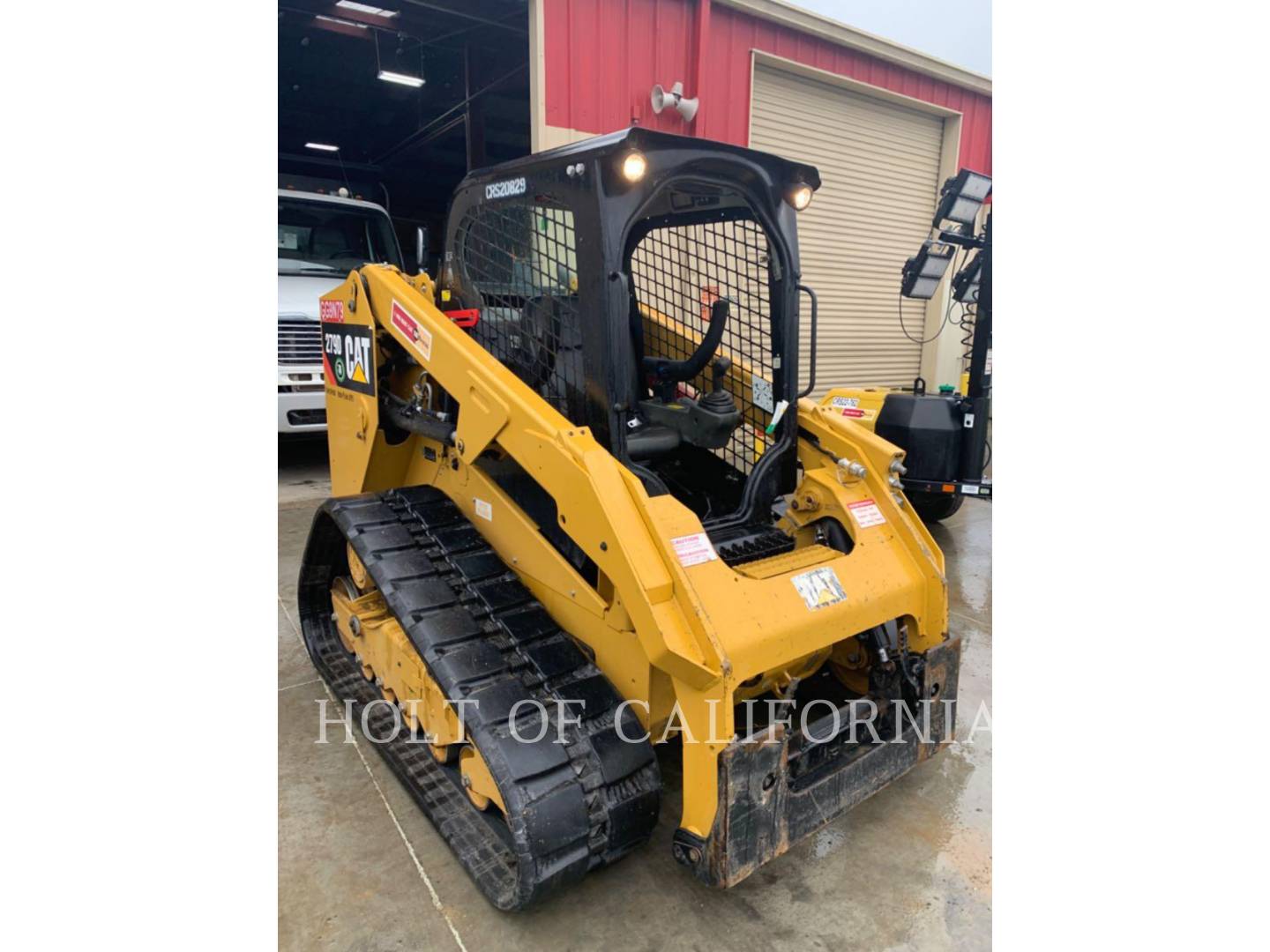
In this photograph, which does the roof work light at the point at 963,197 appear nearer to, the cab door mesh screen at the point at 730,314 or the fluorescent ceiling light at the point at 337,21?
the cab door mesh screen at the point at 730,314

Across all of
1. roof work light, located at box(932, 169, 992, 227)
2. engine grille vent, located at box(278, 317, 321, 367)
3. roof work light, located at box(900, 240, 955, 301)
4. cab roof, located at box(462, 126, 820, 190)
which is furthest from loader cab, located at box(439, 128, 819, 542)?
engine grille vent, located at box(278, 317, 321, 367)

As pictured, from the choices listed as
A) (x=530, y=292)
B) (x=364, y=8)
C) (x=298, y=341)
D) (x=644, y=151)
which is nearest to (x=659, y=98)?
(x=364, y=8)

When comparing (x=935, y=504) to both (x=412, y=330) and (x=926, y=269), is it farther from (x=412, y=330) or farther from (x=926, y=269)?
(x=412, y=330)

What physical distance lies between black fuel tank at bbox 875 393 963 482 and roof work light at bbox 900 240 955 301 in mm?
1053

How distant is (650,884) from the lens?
89.1 inches

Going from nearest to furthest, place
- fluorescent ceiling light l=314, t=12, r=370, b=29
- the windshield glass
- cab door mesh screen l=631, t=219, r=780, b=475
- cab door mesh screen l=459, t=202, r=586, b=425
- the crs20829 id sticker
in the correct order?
cab door mesh screen l=459, t=202, r=586, b=425 < cab door mesh screen l=631, t=219, r=780, b=475 < the crs20829 id sticker < the windshield glass < fluorescent ceiling light l=314, t=12, r=370, b=29

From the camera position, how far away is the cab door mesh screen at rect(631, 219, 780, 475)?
10.3 feet

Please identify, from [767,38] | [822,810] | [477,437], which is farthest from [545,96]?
[822,810]

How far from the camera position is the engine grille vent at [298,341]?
21.5 feet

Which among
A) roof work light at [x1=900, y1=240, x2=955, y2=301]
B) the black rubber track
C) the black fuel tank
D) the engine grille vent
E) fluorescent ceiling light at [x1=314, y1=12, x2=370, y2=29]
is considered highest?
fluorescent ceiling light at [x1=314, y1=12, x2=370, y2=29]

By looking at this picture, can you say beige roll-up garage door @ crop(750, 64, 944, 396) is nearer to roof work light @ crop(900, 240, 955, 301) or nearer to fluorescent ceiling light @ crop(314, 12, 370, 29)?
roof work light @ crop(900, 240, 955, 301)

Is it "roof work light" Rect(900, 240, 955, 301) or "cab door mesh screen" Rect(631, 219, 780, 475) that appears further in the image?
"roof work light" Rect(900, 240, 955, 301)

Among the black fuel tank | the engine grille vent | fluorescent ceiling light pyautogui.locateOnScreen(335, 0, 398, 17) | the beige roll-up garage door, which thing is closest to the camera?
the black fuel tank

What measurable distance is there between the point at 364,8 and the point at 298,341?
388 centimetres
